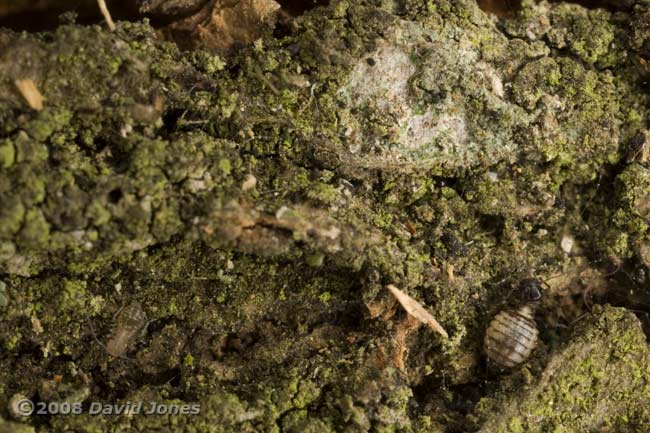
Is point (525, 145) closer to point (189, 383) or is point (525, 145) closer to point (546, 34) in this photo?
point (546, 34)

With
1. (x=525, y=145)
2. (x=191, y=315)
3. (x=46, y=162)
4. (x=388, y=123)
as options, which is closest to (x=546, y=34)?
(x=525, y=145)

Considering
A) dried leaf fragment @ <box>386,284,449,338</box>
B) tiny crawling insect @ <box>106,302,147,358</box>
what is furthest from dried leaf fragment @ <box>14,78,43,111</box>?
dried leaf fragment @ <box>386,284,449,338</box>

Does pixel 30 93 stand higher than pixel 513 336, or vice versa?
pixel 30 93

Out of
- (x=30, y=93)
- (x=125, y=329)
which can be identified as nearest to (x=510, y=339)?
(x=125, y=329)

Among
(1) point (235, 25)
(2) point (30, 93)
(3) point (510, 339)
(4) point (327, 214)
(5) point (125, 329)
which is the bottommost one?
(5) point (125, 329)

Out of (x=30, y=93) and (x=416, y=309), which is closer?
(x=30, y=93)

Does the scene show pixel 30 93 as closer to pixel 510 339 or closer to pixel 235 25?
pixel 235 25

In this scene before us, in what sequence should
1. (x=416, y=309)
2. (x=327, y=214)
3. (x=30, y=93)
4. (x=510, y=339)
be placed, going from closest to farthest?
(x=30, y=93), (x=327, y=214), (x=416, y=309), (x=510, y=339)

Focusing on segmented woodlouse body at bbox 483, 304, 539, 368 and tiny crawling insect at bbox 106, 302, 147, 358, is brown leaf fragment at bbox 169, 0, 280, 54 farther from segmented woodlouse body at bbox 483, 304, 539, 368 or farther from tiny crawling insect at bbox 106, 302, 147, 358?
segmented woodlouse body at bbox 483, 304, 539, 368
